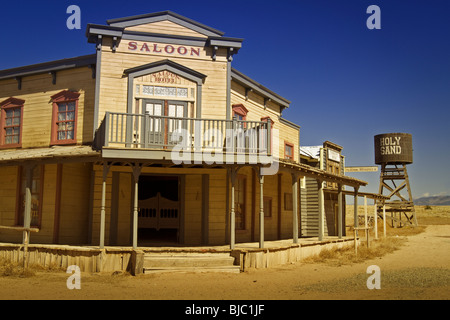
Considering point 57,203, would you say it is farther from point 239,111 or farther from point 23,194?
point 239,111

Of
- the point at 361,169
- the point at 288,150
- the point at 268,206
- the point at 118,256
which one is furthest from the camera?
the point at 361,169

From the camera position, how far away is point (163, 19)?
15.8 metres

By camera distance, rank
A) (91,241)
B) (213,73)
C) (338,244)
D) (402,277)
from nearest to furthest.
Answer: (402,277), (91,241), (213,73), (338,244)

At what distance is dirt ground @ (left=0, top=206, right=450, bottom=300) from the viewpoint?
947 cm

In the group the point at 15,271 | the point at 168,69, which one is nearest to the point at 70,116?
the point at 168,69

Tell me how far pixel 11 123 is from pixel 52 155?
15.3 feet

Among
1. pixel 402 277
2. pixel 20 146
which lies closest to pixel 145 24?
pixel 20 146

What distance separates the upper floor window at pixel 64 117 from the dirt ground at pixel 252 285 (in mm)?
5271

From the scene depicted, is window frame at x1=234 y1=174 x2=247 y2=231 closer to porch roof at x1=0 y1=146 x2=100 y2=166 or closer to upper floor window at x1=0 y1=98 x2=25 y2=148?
porch roof at x1=0 y1=146 x2=100 y2=166

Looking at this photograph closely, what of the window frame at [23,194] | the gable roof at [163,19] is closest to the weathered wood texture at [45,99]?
the window frame at [23,194]

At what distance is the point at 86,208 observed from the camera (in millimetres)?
15648
